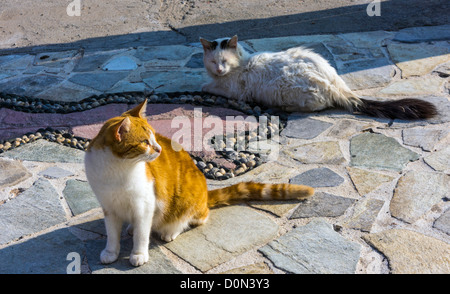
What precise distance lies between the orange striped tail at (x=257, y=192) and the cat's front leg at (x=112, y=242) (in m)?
0.79

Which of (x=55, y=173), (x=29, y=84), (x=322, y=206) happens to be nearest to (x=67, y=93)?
(x=29, y=84)

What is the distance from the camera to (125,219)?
292 centimetres

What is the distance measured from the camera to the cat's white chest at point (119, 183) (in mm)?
2697

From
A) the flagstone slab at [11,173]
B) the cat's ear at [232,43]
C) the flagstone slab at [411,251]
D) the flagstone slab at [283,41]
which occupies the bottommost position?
the flagstone slab at [411,251]

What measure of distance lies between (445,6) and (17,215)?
7181 mm

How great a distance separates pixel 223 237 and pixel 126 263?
680 mm

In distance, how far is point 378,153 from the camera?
430 cm

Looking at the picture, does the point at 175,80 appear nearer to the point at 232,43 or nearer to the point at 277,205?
the point at 232,43

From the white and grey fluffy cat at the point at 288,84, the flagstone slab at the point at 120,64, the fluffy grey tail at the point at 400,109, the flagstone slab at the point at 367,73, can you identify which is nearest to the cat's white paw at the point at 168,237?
the white and grey fluffy cat at the point at 288,84

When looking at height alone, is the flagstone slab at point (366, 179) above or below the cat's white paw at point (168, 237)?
below

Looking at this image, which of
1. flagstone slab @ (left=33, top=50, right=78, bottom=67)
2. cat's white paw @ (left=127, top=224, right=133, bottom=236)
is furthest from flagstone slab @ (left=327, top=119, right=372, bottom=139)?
flagstone slab @ (left=33, top=50, right=78, bottom=67)

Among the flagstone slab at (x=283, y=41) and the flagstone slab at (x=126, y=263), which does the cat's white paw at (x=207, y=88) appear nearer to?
the flagstone slab at (x=283, y=41)

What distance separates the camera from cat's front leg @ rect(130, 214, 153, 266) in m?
2.87

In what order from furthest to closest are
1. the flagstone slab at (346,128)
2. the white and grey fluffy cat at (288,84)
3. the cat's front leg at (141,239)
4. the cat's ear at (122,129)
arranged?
the white and grey fluffy cat at (288,84) < the flagstone slab at (346,128) < the cat's front leg at (141,239) < the cat's ear at (122,129)
